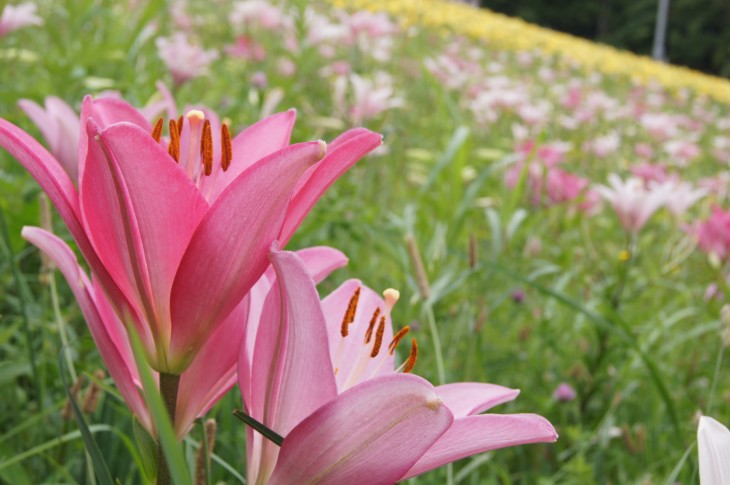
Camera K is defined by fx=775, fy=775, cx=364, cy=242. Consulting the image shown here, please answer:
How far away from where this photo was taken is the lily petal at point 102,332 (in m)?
0.40

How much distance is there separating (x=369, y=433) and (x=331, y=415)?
2cm

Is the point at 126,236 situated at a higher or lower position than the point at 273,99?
higher

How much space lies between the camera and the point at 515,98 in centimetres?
331

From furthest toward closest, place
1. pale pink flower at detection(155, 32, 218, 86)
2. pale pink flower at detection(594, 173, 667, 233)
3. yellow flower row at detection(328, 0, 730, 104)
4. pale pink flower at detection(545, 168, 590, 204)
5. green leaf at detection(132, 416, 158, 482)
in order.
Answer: yellow flower row at detection(328, 0, 730, 104), pale pink flower at detection(545, 168, 590, 204), pale pink flower at detection(155, 32, 218, 86), pale pink flower at detection(594, 173, 667, 233), green leaf at detection(132, 416, 158, 482)

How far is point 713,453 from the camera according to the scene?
34 cm

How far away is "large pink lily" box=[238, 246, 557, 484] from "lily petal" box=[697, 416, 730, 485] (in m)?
0.06

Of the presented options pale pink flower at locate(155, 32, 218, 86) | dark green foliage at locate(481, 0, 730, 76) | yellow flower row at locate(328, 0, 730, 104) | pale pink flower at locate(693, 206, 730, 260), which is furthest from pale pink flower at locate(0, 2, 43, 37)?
dark green foliage at locate(481, 0, 730, 76)

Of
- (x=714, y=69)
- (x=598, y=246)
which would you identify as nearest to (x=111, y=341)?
(x=598, y=246)

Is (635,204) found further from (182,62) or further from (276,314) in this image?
(276,314)

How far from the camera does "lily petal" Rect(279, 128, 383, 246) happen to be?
388 mm

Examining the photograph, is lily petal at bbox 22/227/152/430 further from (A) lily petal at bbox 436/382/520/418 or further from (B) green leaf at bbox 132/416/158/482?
(A) lily petal at bbox 436/382/520/418

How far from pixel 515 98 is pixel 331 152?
305cm

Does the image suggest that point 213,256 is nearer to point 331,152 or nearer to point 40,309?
point 331,152

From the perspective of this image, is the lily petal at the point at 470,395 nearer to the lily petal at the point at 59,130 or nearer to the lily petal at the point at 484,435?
the lily petal at the point at 484,435
